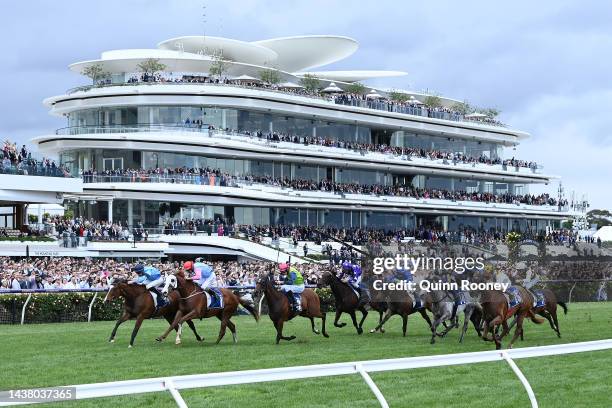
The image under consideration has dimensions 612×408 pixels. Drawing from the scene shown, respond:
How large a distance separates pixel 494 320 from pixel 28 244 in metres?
22.1

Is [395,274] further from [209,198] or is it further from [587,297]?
[209,198]

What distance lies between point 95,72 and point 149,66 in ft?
9.44

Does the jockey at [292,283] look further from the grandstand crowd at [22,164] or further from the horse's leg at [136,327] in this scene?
the grandstand crowd at [22,164]

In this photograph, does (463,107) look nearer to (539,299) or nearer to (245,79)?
(245,79)

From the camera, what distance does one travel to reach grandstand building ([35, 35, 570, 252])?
48.1 meters

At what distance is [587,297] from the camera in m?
34.4

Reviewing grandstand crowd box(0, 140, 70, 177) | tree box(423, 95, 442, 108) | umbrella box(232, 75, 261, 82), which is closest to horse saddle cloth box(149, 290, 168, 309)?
grandstand crowd box(0, 140, 70, 177)

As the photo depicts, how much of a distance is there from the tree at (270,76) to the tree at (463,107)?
58.5ft

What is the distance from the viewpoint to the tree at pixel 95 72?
52.8 meters

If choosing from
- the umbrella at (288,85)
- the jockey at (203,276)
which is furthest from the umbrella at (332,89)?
the jockey at (203,276)

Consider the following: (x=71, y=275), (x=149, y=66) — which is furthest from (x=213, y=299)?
(x=149, y=66)

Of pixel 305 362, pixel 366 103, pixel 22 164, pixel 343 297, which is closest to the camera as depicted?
pixel 305 362

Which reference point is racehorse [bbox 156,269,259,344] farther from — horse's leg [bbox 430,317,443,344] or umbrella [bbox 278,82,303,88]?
umbrella [bbox 278,82,303,88]

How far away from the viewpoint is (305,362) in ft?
45.3
